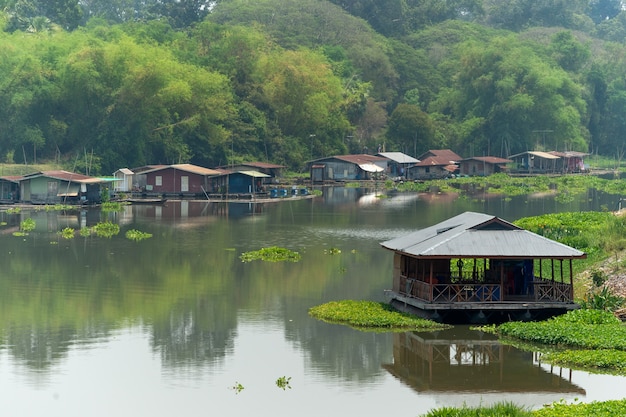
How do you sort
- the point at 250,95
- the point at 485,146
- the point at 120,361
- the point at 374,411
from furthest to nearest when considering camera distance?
the point at 485,146, the point at 250,95, the point at 120,361, the point at 374,411

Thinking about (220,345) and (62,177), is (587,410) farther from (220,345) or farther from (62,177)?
(62,177)

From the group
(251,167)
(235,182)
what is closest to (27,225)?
(235,182)

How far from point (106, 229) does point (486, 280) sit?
35082 mm

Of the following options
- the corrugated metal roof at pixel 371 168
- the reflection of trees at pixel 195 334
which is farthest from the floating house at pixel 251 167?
the reflection of trees at pixel 195 334

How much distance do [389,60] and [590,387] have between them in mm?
151084

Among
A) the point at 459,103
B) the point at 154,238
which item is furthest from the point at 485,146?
the point at 154,238

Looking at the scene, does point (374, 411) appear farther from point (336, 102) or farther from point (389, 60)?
point (389, 60)

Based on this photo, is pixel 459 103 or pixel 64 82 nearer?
pixel 64 82

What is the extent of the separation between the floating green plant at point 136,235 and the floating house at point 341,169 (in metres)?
57.2

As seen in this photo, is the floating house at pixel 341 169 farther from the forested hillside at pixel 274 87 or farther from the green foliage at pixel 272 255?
the green foliage at pixel 272 255

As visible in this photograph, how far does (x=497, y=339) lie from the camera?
110 ft

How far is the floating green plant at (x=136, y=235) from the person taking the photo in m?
62.3

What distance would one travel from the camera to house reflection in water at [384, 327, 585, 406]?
28266mm

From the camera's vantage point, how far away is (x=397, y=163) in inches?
5157
